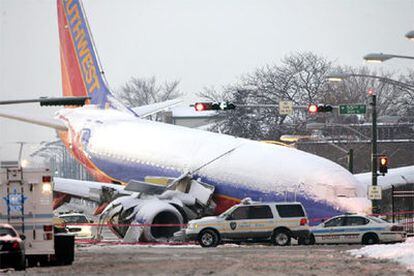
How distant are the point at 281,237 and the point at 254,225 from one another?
39.0 inches

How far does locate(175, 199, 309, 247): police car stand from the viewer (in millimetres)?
41125

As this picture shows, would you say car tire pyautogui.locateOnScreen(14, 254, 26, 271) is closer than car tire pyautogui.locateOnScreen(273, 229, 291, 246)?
Yes

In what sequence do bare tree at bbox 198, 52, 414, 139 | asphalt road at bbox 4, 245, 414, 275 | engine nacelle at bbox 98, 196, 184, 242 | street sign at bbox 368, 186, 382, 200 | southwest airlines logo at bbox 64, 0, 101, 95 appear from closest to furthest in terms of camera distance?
asphalt road at bbox 4, 245, 414, 275
engine nacelle at bbox 98, 196, 184, 242
street sign at bbox 368, 186, 382, 200
southwest airlines logo at bbox 64, 0, 101, 95
bare tree at bbox 198, 52, 414, 139

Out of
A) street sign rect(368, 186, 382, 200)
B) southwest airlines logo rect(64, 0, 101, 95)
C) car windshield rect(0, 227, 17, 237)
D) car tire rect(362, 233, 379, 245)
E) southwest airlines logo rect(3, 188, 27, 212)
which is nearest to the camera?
car windshield rect(0, 227, 17, 237)

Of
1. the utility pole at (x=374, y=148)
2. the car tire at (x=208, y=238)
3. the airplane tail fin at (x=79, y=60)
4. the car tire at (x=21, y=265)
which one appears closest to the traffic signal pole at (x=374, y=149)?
the utility pole at (x=374, y=148)

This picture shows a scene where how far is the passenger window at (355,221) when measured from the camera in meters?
41.0

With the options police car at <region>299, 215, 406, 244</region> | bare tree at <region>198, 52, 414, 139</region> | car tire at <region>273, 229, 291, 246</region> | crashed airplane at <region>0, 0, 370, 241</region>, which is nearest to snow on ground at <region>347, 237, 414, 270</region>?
police car at <region>299, 215, 406, 244</region>

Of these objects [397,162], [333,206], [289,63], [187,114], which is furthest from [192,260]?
[187,114]

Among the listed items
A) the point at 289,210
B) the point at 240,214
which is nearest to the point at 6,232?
the point at 240,214

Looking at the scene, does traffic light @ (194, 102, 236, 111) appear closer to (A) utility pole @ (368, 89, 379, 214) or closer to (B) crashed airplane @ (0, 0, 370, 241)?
(B) crashed airplane @ (0, 0, 370, 241)

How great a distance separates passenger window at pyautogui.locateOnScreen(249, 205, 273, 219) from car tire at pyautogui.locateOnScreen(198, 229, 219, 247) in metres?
1.35

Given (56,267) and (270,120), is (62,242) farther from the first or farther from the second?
(270,120)

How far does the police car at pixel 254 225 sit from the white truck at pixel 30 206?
452 inches

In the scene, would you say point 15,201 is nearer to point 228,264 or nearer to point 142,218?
point 228,264
